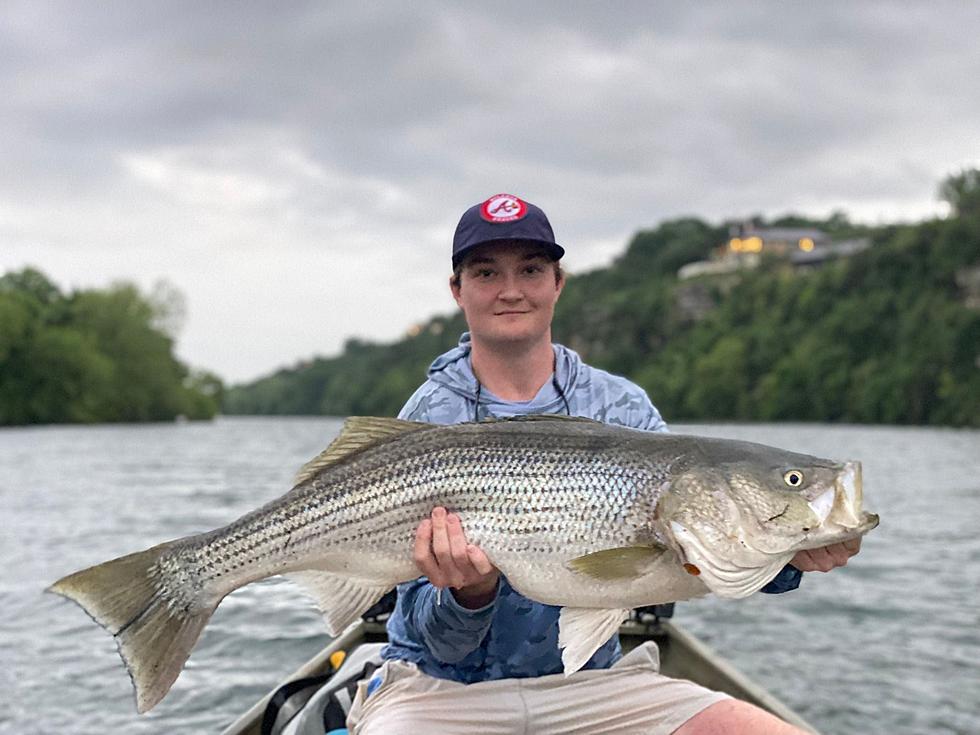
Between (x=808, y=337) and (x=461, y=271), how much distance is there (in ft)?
297

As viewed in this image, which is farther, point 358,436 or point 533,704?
point 533,704

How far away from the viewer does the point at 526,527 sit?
3.34m

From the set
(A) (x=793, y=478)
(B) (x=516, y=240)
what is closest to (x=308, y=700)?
(B) (x=516, y=240)

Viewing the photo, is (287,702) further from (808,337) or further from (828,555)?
(808,337)

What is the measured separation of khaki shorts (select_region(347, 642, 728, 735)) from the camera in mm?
3795

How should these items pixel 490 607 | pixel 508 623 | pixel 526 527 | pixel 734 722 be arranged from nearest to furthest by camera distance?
pixel 526 527 < pixel 490 607 < pixel 734 722 < pixel 508 623

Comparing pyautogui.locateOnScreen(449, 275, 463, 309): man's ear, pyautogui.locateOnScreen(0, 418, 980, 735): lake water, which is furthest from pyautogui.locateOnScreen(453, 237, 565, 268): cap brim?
pyautogui.locateOnScreen(0, 418, 980, 735): lake water

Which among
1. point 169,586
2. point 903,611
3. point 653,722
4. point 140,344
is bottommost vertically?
point 903,611

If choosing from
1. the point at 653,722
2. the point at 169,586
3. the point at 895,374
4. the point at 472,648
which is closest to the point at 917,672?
the point at 653,722

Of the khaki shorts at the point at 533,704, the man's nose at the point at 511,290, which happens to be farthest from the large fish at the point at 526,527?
the man's nose at the point at 511,290

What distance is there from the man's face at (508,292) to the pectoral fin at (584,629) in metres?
1.25

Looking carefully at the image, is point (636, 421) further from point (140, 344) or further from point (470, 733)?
point (140, 344)

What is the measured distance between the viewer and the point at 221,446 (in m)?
46.4

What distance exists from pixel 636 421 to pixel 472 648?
1296 millimetres
